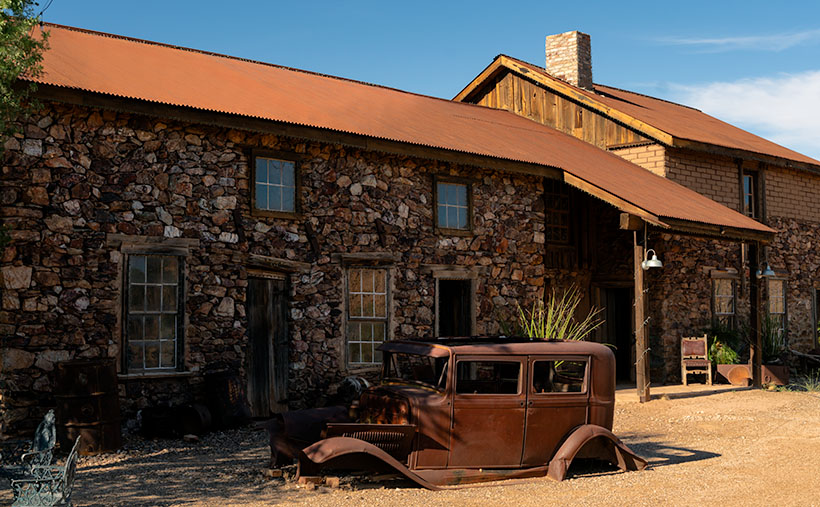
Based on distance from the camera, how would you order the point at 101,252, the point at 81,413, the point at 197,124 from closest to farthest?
the point at 81,413
the point at 101,252
the point at 197,124

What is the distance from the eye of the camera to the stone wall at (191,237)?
33.1 ft

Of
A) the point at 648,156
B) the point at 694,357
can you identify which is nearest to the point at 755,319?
the point at 694,357

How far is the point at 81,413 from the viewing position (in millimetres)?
9375

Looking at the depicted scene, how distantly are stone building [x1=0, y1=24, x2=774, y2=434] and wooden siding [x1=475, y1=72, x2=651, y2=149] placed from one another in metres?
3.21

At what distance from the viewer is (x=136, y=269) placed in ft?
36.0

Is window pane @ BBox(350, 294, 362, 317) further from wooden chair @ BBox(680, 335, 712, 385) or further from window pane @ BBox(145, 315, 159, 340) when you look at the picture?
wooden chair @ BBox(680, 335, 712, 385)

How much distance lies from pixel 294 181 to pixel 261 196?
61 centimetres

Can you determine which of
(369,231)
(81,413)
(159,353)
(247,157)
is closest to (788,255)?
(369,231)

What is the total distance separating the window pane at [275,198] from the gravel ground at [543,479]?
3295 millimetres

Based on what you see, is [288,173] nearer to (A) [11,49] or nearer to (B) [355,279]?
(B) [355,279]

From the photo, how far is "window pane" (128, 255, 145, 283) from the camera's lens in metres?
10.9

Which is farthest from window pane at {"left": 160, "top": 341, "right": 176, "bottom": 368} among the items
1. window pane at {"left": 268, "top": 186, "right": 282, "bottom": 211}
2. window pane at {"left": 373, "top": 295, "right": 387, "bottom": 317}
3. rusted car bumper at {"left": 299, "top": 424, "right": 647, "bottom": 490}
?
rusted car bumper at {"left": 299, "top": 424, "right": 647, "bottom": 490}

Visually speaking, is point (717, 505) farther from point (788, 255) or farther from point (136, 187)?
point (788, 255)

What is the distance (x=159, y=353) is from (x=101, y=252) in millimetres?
1548
